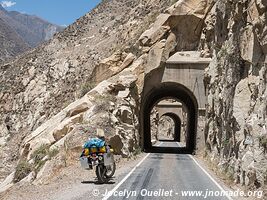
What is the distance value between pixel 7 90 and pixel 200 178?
42348mm

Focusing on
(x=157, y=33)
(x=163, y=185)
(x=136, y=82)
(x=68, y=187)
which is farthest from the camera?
(x=157, y=33)

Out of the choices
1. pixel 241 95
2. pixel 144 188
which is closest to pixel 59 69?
pixel 241 95

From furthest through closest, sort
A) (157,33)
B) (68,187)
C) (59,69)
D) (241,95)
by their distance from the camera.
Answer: (59,69) < (157,33) < (241,95) < (68,187)

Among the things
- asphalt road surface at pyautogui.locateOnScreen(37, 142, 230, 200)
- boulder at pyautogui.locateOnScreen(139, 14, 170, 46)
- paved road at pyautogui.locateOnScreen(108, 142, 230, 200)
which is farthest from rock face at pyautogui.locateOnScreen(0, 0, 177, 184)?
asphalt road surface at pyautogui.locateOnScreen(37, 142, 230, 200)

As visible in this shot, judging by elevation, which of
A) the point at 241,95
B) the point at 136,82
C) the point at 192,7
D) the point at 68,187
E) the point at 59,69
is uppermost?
the point at 192,7

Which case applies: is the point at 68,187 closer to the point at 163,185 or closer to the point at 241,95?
the point at 163,185

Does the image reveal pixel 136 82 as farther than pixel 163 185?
Yes

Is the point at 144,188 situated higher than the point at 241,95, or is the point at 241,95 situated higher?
the point at 241,95

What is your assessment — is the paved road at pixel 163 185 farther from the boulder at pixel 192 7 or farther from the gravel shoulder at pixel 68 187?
the boulder at pixel 192 7

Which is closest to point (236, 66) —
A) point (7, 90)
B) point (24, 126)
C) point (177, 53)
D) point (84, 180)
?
point (84, 180)

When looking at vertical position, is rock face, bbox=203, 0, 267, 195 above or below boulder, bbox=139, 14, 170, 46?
below

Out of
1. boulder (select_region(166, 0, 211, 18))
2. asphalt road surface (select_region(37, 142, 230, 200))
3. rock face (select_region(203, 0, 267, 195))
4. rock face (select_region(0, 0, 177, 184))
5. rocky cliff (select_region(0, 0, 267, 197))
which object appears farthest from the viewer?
rock face (select_region(0, 0, 177, 184))

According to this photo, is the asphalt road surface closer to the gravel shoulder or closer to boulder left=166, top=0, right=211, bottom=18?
the gravel shoulder

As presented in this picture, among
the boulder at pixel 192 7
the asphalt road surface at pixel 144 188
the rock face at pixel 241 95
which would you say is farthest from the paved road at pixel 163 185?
the boulder at pixel 192 7
